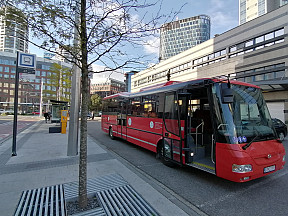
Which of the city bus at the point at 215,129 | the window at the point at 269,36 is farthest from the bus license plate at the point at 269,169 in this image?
the window at the point at 269,36

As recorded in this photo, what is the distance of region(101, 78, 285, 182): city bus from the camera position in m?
3.52

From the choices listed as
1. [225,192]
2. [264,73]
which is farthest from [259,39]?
[225,192]

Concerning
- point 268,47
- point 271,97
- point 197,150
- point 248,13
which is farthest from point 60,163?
point 248,13

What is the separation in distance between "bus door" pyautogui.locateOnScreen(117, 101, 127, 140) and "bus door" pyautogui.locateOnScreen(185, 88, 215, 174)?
4.17m

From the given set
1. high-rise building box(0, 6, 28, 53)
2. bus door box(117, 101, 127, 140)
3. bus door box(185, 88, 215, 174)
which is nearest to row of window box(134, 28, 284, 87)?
bus door box(185, 88, 215, 174)

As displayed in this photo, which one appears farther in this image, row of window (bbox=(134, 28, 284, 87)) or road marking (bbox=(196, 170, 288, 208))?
row of window (bbox=(134, 28, 284, 87))

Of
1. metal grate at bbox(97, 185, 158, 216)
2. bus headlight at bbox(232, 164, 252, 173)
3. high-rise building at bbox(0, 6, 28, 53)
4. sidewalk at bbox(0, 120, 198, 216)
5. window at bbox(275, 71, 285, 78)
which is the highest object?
window at bbox(275, 71, 285, 78)

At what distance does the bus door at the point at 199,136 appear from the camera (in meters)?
4.53

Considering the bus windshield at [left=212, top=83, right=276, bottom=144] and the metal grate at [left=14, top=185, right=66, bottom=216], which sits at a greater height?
the bus windshield at [left=212, top=83, right=276, bottom=144]

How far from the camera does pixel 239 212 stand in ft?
9.67

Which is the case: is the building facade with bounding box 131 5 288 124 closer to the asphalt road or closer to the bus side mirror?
the asphalt road

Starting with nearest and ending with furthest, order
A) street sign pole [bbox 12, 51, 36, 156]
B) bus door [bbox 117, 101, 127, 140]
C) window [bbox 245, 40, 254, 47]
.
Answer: street sign pole [bbox 12, 51, 36, 156], bus door [bbox 117, 101, 127, 140], window [bbox 245, 40, 254, 47]

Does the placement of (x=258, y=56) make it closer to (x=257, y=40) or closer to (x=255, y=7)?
(x=257, y=40)

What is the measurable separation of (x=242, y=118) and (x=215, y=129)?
0.72 meters
